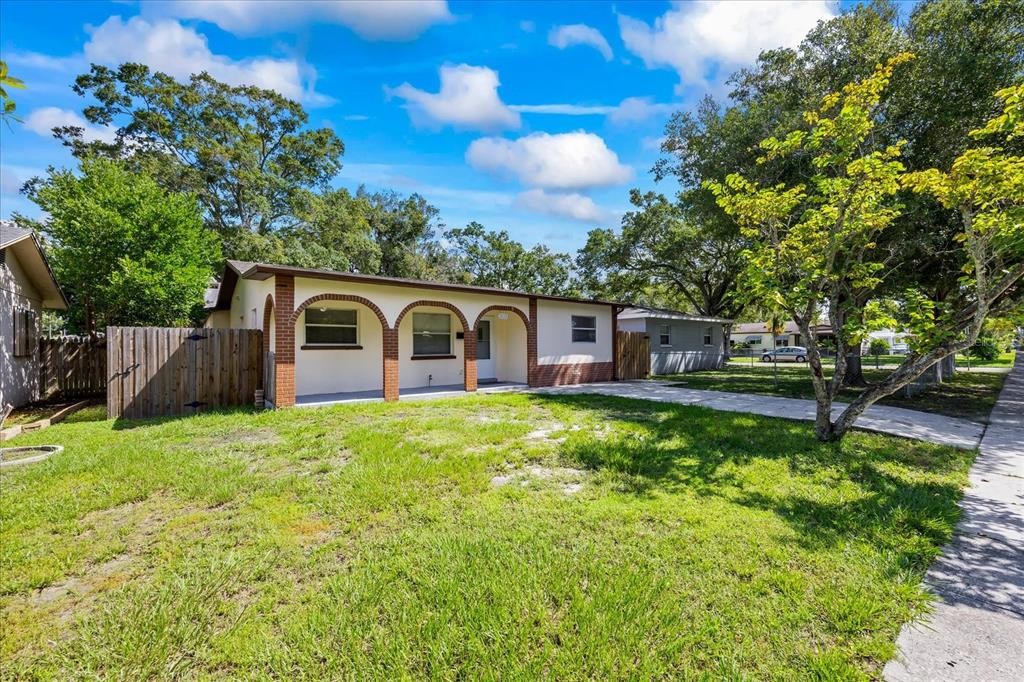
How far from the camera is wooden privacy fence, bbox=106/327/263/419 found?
803 centimetres

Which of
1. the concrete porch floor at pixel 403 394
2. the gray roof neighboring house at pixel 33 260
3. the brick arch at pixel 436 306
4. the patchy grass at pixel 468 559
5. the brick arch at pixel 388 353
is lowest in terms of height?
the patchy grass at pixel 468 559

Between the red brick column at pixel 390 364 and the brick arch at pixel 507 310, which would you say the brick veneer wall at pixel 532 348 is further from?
the red brick column at pixel 390 364

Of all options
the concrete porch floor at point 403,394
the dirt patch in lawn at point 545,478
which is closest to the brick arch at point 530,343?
the concrete porch floor at point 403,394

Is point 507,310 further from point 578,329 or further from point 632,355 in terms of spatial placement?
point 632,355

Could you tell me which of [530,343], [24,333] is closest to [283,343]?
[24,333]

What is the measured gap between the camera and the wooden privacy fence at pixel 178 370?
8031 millimetres

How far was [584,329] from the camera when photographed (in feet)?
48.0

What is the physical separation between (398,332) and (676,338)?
15203 millimetres

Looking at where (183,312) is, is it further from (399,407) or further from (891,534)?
(891,534)

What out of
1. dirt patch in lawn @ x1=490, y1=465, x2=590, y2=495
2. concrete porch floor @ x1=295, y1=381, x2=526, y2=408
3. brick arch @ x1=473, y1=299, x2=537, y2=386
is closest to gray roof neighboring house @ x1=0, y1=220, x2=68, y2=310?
concrete porch floor @ x1=295, y1=381, x2=526, y2=408

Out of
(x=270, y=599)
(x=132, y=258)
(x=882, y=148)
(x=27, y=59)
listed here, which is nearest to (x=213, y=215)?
(x=132, y=258)

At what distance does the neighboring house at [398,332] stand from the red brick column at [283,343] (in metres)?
0.02

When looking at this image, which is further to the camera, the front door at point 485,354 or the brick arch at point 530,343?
the front door at point 485,354

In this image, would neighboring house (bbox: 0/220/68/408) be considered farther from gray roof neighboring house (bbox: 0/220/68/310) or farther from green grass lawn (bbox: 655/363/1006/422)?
green grass lawn (bbox: 655/363/1006/422)
